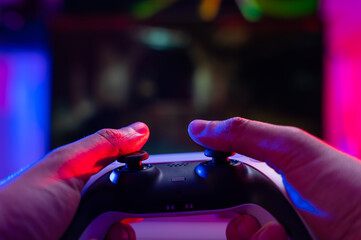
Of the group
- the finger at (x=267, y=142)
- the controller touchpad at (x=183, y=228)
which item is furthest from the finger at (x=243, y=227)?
the finger at (x=267, y=142)

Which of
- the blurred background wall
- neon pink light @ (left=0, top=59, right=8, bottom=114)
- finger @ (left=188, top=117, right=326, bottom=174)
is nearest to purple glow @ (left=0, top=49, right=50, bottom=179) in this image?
neon pink light @ (left=0, top=59, right=8, bottom=114)

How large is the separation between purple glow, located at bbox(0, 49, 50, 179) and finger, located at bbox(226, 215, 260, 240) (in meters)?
1.34

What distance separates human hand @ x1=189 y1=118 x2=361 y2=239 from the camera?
443 mm

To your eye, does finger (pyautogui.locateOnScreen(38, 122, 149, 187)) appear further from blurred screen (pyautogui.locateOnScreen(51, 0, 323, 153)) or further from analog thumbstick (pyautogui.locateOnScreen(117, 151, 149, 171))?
blurred screen (pyautogui.locateOnScreen(51, 0, 323, 153))

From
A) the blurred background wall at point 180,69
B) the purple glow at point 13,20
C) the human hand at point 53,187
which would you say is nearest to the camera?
the human hand at point 53,187

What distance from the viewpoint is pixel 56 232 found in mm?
452

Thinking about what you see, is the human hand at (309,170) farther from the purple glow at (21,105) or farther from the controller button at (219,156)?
the purple glow at (21,105)

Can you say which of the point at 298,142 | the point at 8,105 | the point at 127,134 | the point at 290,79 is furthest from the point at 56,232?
the point at 8,105

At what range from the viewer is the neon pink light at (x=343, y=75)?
136cm

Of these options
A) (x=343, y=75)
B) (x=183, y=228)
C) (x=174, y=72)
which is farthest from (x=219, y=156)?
(x=343, y=75)

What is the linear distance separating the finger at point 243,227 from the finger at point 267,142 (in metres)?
0.16

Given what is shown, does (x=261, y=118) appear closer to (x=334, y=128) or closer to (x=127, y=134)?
(x=334, y=128)

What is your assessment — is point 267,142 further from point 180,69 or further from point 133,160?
point 180,69

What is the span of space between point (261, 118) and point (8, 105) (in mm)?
1482
